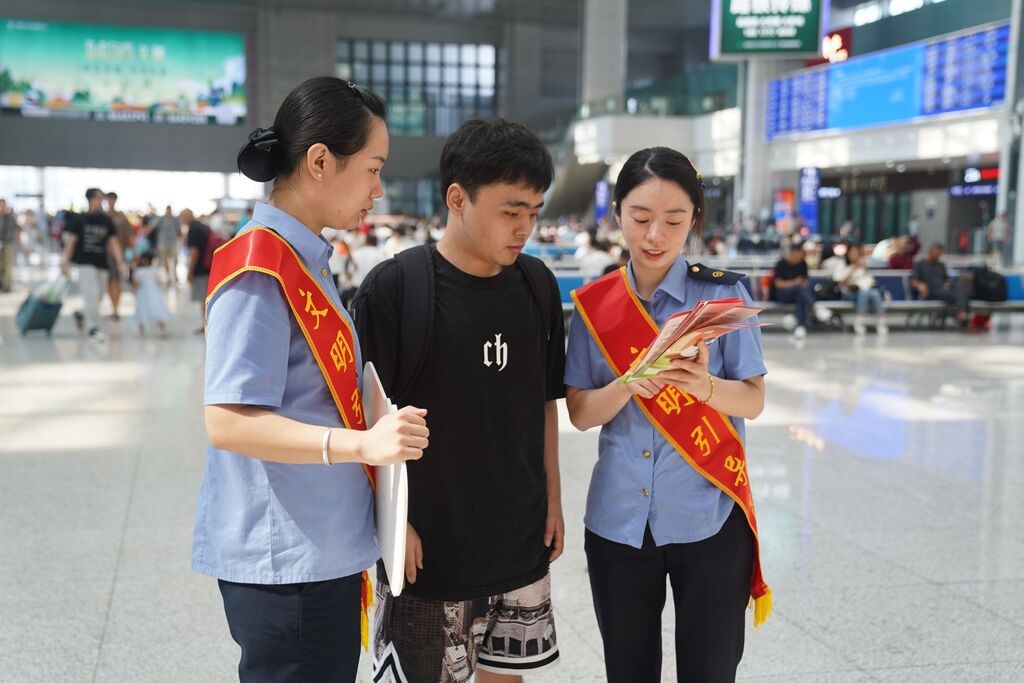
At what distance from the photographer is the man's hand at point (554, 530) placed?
2.23m

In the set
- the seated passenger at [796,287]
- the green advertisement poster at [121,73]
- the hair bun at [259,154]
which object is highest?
the green advertisement poster at [121,73]

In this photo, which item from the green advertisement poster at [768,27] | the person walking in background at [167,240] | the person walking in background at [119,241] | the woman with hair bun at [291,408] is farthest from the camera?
the person walking in background at [167,240]

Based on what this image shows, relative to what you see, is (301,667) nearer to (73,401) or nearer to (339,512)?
(339,512)

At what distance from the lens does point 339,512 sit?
174 centimetres

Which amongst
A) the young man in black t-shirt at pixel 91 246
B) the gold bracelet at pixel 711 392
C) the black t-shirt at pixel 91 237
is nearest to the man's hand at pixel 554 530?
the gold bracelet at pixel 711 392

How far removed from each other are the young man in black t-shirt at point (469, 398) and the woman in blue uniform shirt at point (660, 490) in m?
0.19

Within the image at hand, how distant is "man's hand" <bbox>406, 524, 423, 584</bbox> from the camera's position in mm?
1986

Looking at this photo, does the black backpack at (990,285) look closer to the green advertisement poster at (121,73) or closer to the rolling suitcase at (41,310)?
the rolling suitcase at (41,310)

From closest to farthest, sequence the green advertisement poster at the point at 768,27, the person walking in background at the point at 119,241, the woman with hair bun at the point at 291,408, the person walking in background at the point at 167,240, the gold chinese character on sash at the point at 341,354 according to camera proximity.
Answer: the woman with hair bun at the point at 291,408, the gold chinese character on sash at the point at 341,354, the person walking in background at the point at 119,241, the green advertisement poster at the point at 768,27, the person walking in background at the point at 167,240

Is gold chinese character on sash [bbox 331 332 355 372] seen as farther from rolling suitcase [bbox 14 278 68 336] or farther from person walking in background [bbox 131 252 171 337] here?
rolling suitcase [bbox 14 278 68 336]

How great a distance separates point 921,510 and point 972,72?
726 inches

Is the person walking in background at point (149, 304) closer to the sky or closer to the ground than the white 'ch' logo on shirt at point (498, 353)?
closer to the ground

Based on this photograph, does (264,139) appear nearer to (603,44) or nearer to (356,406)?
(356,406)

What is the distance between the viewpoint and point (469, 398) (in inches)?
A: 80.0
